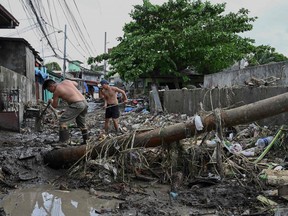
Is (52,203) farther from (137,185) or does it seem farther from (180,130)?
(180,130)

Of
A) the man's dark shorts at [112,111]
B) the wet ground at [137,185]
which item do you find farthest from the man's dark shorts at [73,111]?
the man's dark shorts at [112,111]

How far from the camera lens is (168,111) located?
46.5ft

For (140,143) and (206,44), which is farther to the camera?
(206,44)

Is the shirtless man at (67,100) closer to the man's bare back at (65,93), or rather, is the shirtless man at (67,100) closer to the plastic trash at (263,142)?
the man's bare back at (65,93)

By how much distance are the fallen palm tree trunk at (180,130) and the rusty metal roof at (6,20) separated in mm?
6257

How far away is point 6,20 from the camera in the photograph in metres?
11.2

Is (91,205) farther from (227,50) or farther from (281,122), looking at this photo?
(227,50)

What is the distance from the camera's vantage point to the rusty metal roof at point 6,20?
Result: 10445 mm

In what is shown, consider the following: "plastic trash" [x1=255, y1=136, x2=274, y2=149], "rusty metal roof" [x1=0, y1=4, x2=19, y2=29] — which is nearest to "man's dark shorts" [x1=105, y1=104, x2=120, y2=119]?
"plastic trash" [x1=255, y1=136, x2=274, y2=149]

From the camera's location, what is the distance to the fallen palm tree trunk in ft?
14.6

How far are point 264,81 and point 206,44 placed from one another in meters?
9.24

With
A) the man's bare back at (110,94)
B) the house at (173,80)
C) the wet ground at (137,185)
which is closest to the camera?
the wet ground at (137,185)

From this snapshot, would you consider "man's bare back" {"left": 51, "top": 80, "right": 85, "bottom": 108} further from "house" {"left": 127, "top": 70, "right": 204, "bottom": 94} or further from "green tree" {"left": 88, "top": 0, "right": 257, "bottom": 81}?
"house" {"left": 127, "top": 70, "right": 204, "bottom": 94}

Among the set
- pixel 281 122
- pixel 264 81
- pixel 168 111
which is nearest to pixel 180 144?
pixel 281 122
